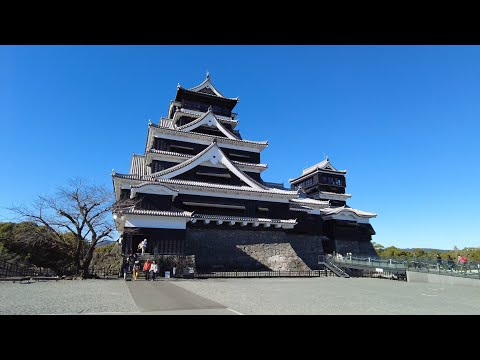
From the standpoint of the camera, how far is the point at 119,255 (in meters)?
17.2

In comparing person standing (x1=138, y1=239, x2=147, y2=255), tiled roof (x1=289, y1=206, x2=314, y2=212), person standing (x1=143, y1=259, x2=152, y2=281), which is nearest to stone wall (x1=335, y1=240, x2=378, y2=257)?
tiled roof (x1=289, y1=206, x2=314, y2=212)

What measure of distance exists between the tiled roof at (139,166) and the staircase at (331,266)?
1587 centimetres

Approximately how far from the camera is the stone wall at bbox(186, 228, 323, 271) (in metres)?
19.3

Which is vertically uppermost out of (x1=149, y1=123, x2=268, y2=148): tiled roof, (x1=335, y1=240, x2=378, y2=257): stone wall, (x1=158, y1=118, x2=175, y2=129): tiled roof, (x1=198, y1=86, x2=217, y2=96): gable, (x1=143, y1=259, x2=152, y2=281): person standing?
(x1=198, y1=86, x2=217, y2=96): gable

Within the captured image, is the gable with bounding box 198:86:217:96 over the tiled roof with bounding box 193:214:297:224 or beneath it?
over

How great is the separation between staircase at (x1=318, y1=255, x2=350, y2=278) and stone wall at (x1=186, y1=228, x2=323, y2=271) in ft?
7.88

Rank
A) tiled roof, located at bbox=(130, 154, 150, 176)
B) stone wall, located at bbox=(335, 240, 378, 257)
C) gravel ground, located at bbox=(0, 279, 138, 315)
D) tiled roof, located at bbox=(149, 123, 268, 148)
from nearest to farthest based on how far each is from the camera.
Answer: gravel ground, located at bbox=(0, 279, 138, 315) < tiled roof, located at bbox=(130, 154, 150, 176) < tiled roof, located at bbox=(149, 123, 268, 148) < stone wall, located at bbox=(335, 240, 378, 257)

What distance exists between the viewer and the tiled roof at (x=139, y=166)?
22.5m

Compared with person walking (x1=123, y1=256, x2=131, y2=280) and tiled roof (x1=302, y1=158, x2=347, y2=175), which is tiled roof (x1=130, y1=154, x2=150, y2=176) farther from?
tiled roof (x1=302, y1=158, x2=347, y2=175)

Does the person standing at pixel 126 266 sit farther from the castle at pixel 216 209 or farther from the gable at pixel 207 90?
the gable at pixel 207 90

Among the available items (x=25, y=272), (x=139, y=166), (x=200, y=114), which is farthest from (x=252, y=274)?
(x=200, y=114)

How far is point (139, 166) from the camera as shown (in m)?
23.5

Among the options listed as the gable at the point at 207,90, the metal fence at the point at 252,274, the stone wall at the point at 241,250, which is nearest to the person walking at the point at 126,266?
the metal fence at the point at 252,274

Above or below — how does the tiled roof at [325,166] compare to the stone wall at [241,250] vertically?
above
